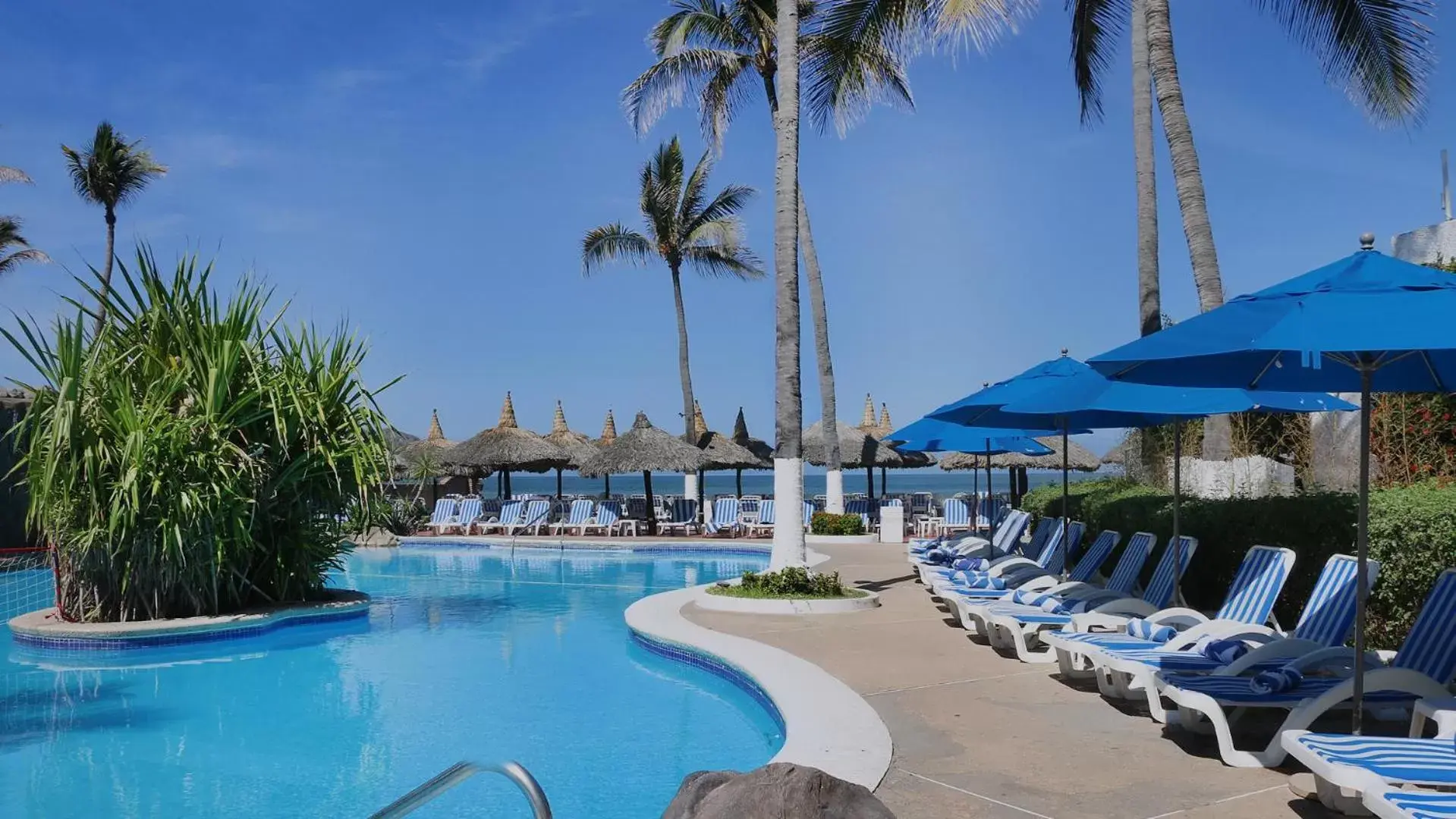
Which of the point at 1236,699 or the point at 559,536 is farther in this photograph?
the point at 559,536

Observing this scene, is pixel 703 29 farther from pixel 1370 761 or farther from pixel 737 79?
pixel 1370 761

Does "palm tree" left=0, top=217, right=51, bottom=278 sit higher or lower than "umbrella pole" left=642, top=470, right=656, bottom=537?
higher

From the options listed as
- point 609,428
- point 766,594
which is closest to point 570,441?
point 609,428

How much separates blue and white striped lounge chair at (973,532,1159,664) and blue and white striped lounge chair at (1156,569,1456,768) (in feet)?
6.84

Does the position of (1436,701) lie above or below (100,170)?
below

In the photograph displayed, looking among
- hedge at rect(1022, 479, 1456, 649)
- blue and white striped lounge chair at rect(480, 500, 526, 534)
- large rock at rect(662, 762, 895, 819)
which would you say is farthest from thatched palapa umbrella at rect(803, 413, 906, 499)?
large rock at rect(662, 762, 895, 819)

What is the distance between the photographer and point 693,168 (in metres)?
27.1

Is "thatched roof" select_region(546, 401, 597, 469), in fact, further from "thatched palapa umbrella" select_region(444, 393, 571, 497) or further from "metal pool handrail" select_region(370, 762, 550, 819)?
"metal pool handrail" select_region(370, 762, 550, 819)

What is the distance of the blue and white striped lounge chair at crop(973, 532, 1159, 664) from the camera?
24.8 ft

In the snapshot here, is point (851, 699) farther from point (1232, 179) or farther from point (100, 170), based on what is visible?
point (100, 170)

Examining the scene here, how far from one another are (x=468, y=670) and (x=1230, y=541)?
6494 mm

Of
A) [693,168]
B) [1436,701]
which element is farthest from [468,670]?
[693,168]

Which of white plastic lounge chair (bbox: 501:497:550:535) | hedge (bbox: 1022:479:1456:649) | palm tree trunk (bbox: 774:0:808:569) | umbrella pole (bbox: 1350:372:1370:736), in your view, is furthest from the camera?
white plastic lounge chair (bbox: 501:497:550:535)

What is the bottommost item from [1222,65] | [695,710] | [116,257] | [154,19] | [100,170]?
[695,710]
